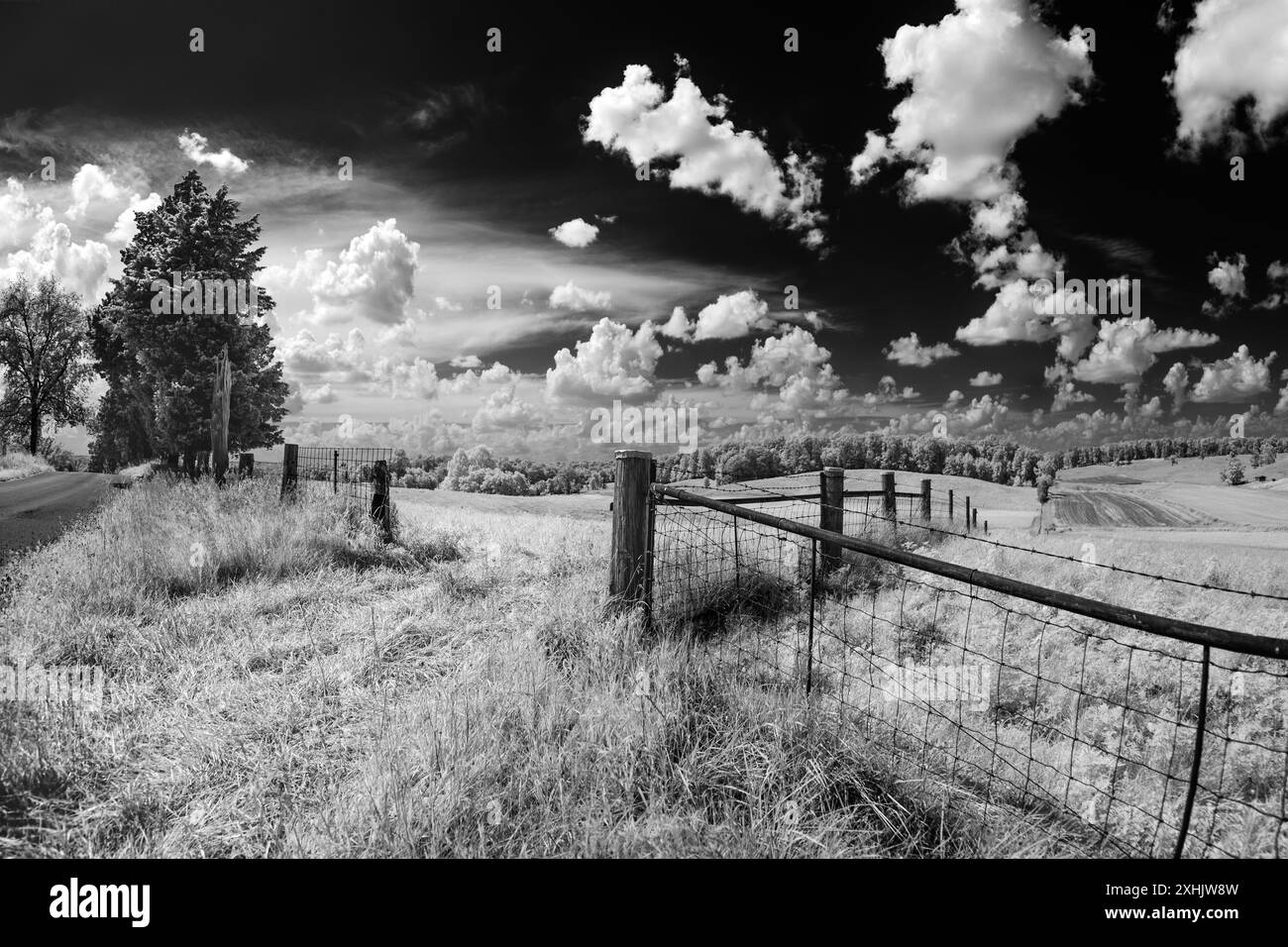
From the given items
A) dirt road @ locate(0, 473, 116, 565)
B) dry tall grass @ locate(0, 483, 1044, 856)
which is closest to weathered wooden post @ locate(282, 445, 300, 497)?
dirt road @ locate(0, 473, 116, 565)

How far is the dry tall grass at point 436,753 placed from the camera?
93.9 inches

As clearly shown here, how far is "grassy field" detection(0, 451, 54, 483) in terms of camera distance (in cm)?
2159

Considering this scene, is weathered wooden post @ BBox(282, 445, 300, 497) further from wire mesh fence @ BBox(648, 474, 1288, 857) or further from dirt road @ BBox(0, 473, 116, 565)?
wire mesh fence @ BBox(648, 474, 1288, 857)

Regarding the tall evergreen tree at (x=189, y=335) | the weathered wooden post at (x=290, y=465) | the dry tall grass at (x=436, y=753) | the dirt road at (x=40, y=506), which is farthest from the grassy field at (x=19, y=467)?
the dry tall grass at (x=436, y=753)

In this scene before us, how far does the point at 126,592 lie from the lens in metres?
5.79

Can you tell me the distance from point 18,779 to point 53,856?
0.68 m

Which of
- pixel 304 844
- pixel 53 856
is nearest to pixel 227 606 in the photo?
pixel 53 856

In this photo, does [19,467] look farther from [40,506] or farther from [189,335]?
[40,506]

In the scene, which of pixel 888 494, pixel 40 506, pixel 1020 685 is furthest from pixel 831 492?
pixel 40 506

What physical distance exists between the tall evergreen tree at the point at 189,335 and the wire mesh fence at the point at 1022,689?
79.0 feet

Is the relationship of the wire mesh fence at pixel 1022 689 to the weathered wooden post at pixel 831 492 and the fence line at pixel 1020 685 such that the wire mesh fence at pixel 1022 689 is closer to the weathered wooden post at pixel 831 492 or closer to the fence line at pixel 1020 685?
the fence line at pixel 1020 685

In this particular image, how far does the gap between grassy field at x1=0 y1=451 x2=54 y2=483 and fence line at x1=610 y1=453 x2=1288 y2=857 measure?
27.4m
